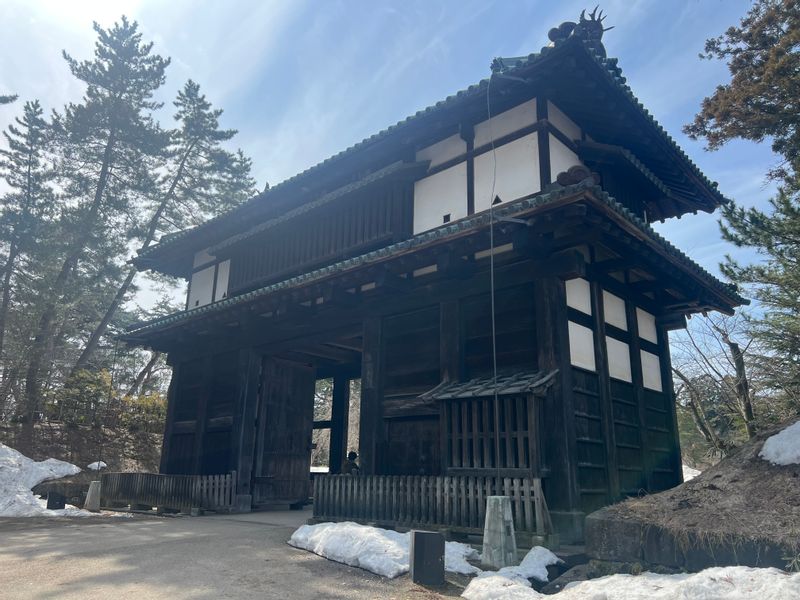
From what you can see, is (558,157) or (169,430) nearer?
(558,157)

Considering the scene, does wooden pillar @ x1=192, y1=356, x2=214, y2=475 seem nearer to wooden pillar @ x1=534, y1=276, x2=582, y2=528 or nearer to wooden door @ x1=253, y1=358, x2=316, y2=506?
wooden door @ x1=253, y1=358, x2=316, y2=506

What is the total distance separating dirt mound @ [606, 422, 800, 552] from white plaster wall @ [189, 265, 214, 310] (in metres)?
12.9

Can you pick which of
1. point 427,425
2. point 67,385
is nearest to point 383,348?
point 427,425

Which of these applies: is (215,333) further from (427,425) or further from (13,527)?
(427,425)

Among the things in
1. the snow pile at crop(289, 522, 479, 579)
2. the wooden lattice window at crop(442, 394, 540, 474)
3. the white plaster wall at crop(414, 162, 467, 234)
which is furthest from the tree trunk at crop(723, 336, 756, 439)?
the snow pile at crop(289, 522, 479, 579)

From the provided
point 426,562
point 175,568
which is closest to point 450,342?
point 426,562

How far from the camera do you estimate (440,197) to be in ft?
35.4

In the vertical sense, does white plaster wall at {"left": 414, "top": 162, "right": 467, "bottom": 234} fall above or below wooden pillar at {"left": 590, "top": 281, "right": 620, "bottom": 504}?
above

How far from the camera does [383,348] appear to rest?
1112cm

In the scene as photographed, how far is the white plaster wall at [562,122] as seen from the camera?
10.1 meters

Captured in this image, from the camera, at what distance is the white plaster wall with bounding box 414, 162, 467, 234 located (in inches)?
411

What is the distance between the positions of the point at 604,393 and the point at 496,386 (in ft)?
7.99

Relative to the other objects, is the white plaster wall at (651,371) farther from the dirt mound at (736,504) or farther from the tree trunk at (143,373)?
the tree trunk at (143,373)

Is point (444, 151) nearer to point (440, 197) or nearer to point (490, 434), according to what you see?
point (440, 197)
